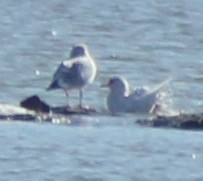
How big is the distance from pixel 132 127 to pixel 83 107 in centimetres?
203

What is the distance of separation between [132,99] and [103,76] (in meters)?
4.31

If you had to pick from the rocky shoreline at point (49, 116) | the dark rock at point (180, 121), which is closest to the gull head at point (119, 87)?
the rocky shoreline at point (49, 116)

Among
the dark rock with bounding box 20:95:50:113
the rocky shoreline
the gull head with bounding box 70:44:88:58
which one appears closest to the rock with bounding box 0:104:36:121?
the rocky shoreline

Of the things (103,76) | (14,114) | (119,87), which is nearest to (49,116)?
(14,114)

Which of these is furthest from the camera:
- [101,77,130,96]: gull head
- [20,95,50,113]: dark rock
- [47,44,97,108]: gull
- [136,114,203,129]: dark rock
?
[101,77,130,96]: gull head

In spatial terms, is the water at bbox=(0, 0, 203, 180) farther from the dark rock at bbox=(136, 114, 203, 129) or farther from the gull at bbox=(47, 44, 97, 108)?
the gull at bbox=(47, 44, 97, 108)

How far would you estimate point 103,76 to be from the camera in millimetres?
23984

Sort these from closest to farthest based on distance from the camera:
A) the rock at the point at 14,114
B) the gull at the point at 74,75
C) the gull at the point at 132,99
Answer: the rock at the point at 14,114
the gull at the point at 132,99
the gull at the point at 74,75

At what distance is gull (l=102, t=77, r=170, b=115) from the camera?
19.4 m

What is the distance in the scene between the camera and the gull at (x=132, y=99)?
1944 centimetres

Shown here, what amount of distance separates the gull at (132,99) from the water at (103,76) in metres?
0.54

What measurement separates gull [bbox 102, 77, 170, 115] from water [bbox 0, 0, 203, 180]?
542 millimetres

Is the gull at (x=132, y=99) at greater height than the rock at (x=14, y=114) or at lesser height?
lesser

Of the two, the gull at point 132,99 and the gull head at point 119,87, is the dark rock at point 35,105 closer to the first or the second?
the gull at point 132,99
